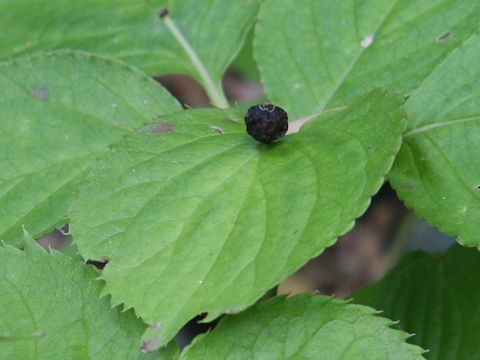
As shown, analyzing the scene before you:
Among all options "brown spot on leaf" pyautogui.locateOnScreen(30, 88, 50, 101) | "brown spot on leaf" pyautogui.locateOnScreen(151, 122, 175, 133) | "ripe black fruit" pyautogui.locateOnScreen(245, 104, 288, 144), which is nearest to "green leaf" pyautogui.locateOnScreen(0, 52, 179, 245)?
"brown spot on leaf" pyautogui.locateOnScreen(30, 88, 50, 101)

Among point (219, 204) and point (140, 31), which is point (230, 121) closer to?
point (219, 204)

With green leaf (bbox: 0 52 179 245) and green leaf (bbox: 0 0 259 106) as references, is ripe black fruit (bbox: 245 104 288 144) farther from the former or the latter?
green leaf (bbox: 0 0 259 106)

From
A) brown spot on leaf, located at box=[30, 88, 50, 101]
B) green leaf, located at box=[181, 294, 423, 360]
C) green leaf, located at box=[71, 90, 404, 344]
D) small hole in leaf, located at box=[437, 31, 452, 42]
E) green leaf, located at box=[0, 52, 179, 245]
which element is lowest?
green leaf, located at box=[181, 294, 423, 360]

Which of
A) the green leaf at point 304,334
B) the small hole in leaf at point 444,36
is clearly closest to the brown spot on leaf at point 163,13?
the small hole in leaf at point 444,36

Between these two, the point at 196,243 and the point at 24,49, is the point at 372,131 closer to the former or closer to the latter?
the point at 196,243

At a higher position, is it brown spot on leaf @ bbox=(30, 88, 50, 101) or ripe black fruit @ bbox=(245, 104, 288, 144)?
brown spot on leaf @ bbox=(30, 88, 50, 101)

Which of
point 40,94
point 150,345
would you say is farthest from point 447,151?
point 40,94

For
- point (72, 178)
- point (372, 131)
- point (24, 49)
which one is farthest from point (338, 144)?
point (24, 49)
